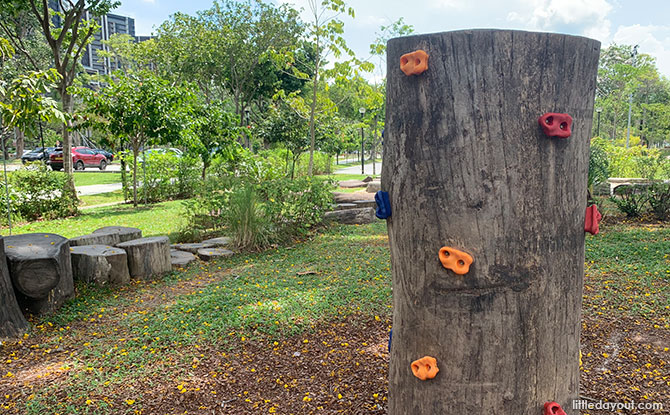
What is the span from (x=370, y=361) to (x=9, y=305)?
2.73 m

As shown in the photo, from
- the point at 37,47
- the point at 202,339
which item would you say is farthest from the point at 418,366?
the point at 37,47

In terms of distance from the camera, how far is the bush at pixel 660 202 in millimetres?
7562

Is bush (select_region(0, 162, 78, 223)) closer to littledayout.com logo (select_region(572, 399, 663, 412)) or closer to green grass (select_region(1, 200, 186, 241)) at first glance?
green grass (select_region(1, 200, 186, 241))

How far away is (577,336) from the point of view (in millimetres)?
1589

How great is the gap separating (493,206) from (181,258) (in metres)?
4.98

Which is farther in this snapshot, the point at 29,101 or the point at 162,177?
the point at 162,177

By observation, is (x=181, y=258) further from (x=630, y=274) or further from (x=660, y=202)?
(x=660, y=202)

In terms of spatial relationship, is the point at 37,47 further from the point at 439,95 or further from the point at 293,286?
Answer: the point at 439,95

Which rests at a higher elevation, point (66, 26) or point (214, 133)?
point (66, 26)

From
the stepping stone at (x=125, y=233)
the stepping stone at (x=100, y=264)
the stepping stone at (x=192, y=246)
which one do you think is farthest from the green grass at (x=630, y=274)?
the stepping stone at (x=125, y=233)

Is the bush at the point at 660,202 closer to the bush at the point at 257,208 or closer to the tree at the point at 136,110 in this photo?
the bush at the point at 257,208

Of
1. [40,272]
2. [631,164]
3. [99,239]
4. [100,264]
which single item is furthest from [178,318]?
[631,164]

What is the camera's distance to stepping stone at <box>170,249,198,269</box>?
5578 mm

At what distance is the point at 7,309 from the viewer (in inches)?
135
